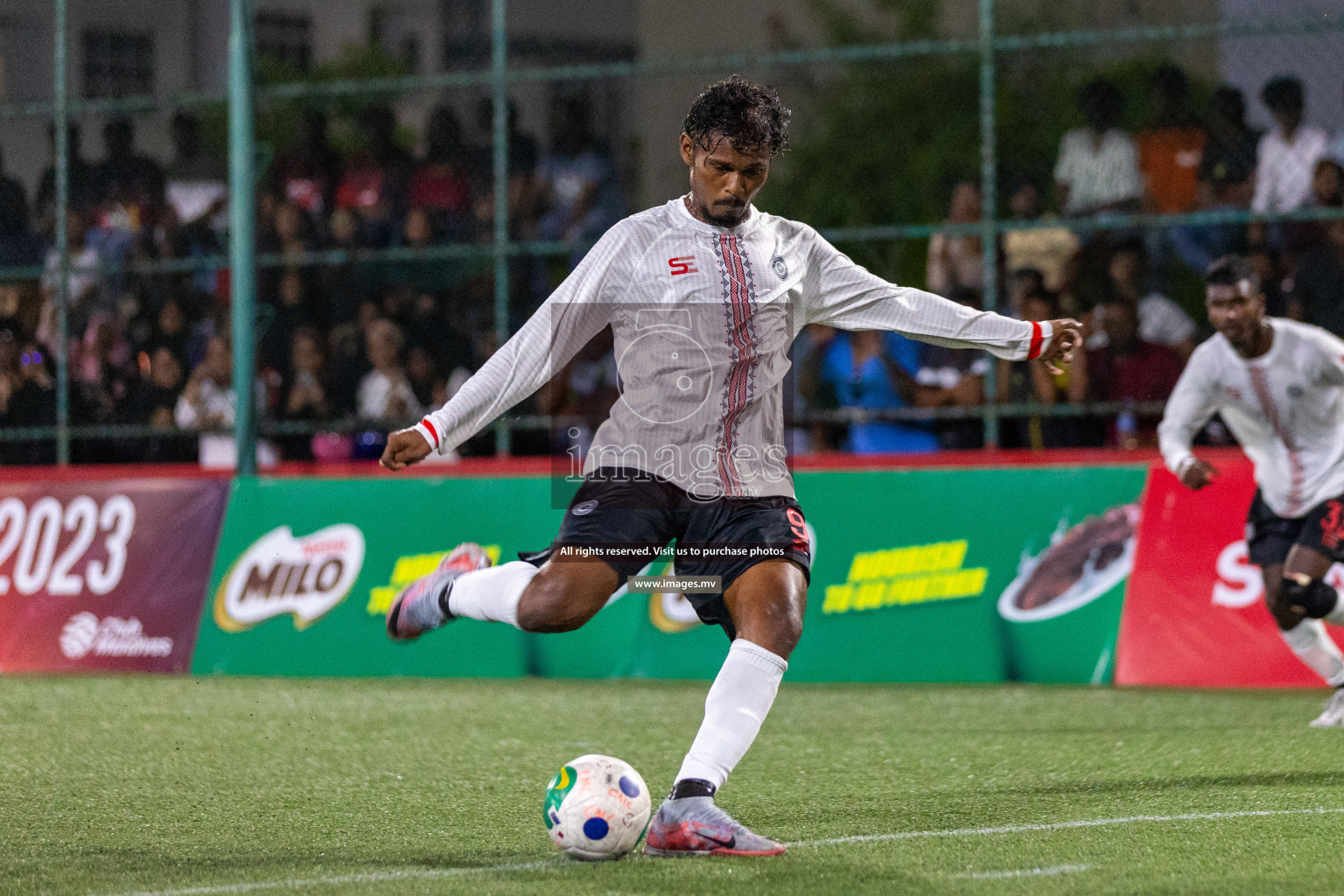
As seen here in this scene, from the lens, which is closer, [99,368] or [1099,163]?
[1099,163]

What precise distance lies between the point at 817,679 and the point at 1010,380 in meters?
2.08

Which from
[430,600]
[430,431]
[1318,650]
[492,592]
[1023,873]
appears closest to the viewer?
[1023,873]

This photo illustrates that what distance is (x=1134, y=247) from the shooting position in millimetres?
11266

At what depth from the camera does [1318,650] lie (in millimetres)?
8523

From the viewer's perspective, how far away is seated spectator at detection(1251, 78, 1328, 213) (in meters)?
10.8

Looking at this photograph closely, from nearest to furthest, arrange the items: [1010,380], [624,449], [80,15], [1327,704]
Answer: [624,449] < [1327,704] < [1010,380] < [80,15]

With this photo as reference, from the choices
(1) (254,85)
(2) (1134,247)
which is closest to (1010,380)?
(2) (1134,247)

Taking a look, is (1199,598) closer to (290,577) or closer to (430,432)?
(290,577)

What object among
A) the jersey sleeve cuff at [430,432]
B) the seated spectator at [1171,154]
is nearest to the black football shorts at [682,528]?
the jersey sleeve cuff at [430,432]

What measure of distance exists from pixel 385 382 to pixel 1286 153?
5703 millimetres

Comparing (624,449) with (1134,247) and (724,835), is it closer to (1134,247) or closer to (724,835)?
(724,835)

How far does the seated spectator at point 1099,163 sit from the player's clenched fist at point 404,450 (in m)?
7.24

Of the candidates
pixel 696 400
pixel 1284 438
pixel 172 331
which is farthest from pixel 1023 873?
pixel 172 331

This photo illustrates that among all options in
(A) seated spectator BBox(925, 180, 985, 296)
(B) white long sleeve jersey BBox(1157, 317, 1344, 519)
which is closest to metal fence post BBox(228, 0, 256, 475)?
(A) seated spectator BBox(925, 180, 985, 296)
